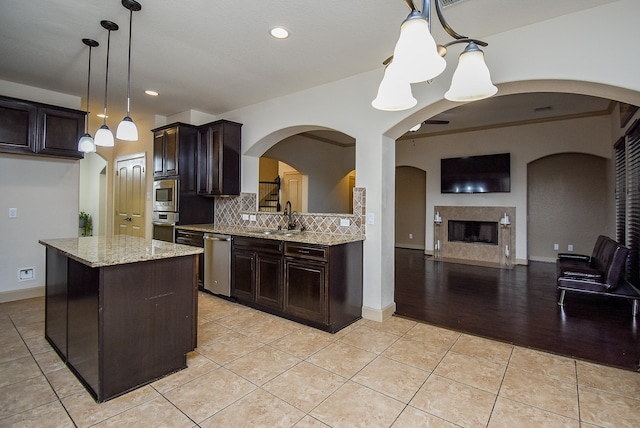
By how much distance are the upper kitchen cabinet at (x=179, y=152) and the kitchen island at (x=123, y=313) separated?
7.66 ft

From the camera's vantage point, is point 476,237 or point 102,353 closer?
point 102,353

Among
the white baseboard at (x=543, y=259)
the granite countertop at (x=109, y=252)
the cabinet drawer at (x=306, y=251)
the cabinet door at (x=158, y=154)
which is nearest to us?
the granite countertop at (x=109, y=252)

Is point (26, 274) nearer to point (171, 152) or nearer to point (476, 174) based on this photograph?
point (171, 152)

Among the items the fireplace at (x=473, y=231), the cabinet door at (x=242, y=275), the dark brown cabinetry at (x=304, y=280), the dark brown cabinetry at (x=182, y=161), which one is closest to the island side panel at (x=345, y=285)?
the dark brown cabinetry at (x=304, y=280)

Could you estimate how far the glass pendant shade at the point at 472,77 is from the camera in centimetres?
154

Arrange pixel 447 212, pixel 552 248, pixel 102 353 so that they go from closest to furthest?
pixel 102 353
pixel 552 248
pixel 447 212

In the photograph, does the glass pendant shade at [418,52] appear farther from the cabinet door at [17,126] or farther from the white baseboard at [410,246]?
the white baseboard at [410,246]

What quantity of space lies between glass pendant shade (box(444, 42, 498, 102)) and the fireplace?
630 cm

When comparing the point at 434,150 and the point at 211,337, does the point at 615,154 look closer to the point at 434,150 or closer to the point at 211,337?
the point at 434,150

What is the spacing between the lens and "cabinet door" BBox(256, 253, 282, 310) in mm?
3518

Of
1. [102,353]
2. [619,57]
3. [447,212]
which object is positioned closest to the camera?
[102,353]

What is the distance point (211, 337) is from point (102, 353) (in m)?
1.09

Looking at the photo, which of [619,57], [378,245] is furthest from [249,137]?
[619,57]

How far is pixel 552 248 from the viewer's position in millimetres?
7043
